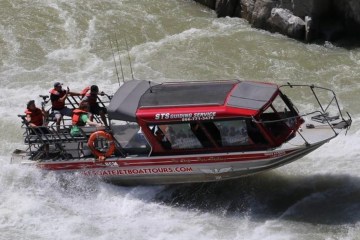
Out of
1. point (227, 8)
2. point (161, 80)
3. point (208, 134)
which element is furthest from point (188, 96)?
point (227, 8)

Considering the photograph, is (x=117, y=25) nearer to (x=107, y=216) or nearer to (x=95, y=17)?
(x=95, y=17)

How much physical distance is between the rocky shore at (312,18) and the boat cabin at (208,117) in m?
9.18

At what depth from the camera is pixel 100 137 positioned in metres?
14.3

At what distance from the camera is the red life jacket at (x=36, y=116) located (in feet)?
50.1

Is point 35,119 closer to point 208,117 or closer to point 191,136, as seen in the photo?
point 191,136

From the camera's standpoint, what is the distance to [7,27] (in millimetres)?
24344

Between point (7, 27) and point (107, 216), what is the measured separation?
12.7m

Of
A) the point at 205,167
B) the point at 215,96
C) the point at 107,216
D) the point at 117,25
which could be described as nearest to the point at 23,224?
the point at 107,216

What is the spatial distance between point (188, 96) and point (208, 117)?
933mm

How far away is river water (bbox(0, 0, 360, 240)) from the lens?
1353 cm

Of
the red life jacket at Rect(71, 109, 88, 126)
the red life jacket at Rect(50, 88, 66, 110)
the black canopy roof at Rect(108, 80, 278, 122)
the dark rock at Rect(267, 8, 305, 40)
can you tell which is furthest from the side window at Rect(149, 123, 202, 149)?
the dark rock at Rect(267, 8, 305, 40)

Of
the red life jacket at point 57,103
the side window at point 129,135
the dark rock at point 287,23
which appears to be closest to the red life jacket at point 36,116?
the red life jacket at point 57,103

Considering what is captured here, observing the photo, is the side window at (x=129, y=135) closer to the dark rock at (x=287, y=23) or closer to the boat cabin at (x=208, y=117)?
the boat cabin at (x=208, y=117)

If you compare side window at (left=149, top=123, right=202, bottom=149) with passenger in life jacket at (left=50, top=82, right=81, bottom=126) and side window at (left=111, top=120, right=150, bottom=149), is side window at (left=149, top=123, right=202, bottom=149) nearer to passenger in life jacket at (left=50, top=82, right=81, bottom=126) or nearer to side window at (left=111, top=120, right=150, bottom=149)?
side window at (left=111, top=120, right=150, bottom=149)
